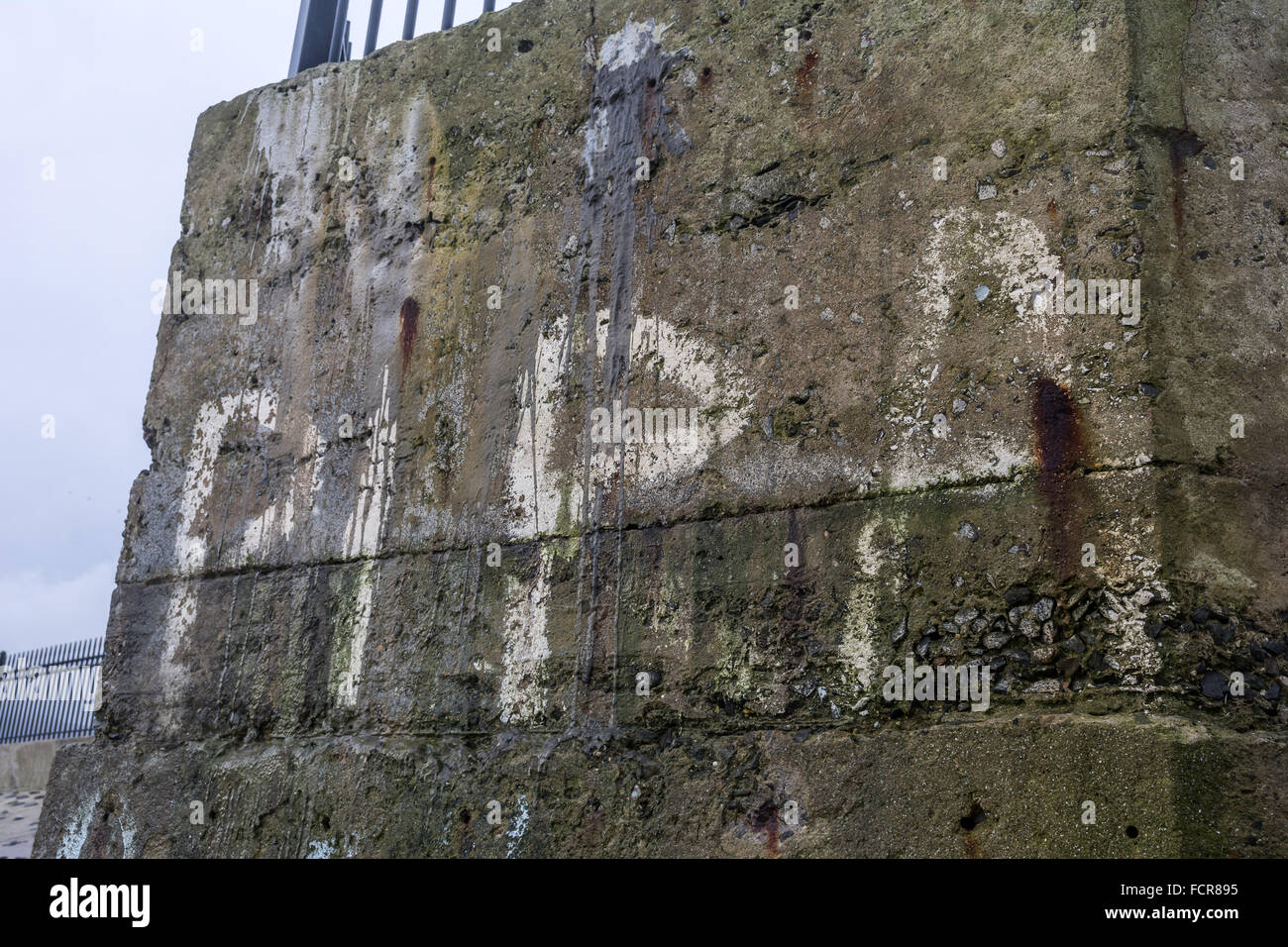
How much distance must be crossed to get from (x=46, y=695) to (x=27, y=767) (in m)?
2.65

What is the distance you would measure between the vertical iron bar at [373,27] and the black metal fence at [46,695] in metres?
10.2

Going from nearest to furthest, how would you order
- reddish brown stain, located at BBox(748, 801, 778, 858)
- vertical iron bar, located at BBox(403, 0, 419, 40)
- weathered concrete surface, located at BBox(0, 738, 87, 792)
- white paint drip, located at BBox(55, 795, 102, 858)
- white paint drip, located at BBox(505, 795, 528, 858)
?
reddish brown stain, located at BBox(748, 801, 778, 858) < white paint drip, located at BBox(505, 795, 528, 858) < white paint drip, located at BBox(55, 795, 102, 858) < vertical iron bar, located at BBox(403, 0, 419, 40) < weathered concrete surface, located at BBox(0, 738, 87, 792)

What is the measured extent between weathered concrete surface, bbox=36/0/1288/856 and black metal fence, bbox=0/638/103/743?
33.2ft

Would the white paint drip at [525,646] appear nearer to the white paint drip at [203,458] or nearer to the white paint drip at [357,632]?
the white paint drip at [357,632]

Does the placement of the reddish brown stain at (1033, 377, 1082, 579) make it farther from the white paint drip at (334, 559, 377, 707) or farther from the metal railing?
the metal railing

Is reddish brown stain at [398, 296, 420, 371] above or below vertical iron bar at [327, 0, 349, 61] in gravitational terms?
below

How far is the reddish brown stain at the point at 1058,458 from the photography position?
250cm

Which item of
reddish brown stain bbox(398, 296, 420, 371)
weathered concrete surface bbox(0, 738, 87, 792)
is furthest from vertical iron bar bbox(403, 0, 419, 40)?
weathered concrete surface bbox(0, 738, 87, 792)

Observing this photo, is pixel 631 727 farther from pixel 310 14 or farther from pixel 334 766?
pixel 310 14

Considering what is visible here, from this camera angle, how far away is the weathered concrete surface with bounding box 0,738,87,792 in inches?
424

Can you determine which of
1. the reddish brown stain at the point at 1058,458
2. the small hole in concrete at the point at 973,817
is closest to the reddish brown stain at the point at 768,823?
the small hole in concrete at the point at 973,817

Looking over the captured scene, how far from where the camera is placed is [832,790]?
260cm

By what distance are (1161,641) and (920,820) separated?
621mm
